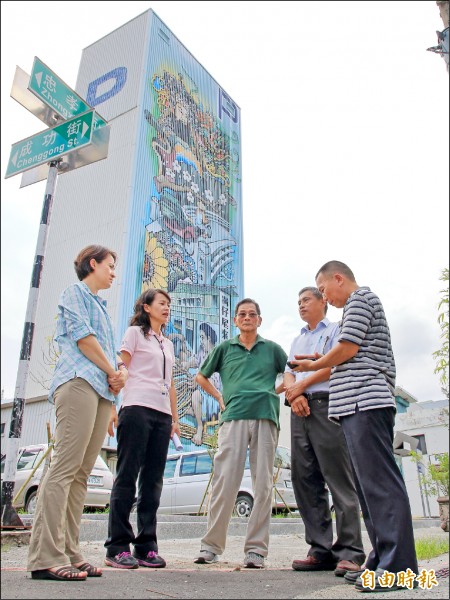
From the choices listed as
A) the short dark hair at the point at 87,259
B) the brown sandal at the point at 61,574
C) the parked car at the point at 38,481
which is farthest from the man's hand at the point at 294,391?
the parked car at the point at 38,481

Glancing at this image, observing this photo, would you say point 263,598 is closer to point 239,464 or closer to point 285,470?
point 239,464

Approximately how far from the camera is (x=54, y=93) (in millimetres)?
4512

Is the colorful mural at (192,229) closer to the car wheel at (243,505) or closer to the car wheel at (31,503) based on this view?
the car wheel at (243,505)

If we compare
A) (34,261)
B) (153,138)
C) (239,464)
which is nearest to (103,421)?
(239,464)

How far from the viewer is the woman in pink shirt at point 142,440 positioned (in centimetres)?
312

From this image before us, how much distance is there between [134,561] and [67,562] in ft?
2.00

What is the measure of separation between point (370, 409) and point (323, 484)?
1026mm

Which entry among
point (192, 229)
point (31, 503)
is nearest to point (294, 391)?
point (31, 503)

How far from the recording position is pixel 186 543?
5543 millimetres

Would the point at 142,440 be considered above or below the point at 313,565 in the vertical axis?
above

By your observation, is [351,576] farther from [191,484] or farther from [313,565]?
[191,484]

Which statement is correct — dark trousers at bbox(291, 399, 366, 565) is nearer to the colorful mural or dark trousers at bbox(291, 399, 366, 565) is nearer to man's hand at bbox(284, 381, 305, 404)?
man's hand at bbox(284, 381, 305, 404)

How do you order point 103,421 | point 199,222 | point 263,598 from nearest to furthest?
point 263,598 → point 103,421 → point 199,222

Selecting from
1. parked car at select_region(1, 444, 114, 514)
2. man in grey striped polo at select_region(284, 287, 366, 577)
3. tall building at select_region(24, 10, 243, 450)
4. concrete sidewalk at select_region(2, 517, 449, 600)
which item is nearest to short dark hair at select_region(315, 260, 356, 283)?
man in grey striped polo at select_region(284, 287, 366, 577)
